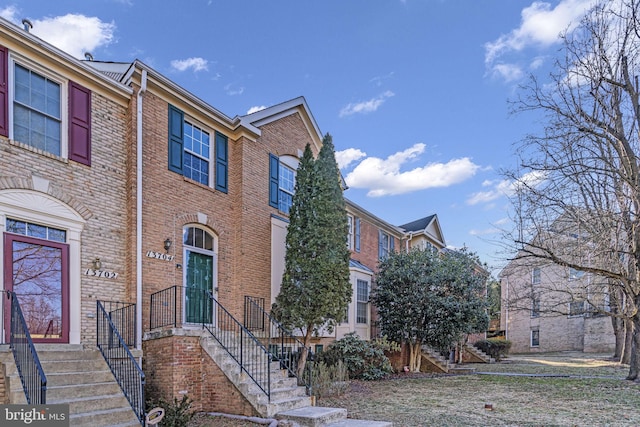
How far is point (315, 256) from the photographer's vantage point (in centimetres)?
1141

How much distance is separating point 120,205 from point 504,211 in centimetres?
926

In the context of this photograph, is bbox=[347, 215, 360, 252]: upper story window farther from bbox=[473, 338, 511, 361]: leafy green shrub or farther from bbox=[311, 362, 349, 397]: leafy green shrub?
bbox=[473, 338, 511, 361]: leafy green shrub

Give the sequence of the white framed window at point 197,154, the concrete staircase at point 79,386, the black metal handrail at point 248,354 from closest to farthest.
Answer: the concrete staircase at point 79,386
the black metal handrail at point 248,354
the white framed window at point 197,154

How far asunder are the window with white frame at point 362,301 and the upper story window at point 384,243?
10.3 feet

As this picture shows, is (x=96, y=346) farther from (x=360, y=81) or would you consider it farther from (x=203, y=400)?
(x=360, y=81)

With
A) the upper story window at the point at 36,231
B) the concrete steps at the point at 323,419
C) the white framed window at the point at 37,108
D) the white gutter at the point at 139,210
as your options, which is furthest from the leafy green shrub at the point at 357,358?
the white framed window at the point at 37,108

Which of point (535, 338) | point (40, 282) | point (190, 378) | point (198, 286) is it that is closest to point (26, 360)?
point (40, 282)

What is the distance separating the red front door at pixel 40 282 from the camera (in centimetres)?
740

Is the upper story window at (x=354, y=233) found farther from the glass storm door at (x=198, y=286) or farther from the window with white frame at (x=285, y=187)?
the glass storm door at (x=198, y=286)

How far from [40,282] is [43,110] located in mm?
2967

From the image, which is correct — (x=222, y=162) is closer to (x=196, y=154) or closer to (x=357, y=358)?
(x=196, y=154)

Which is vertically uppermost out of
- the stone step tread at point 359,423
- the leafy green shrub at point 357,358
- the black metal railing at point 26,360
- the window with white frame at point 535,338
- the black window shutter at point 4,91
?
the black window shutter at point 4,91

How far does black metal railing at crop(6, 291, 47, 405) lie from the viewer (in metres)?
5.60

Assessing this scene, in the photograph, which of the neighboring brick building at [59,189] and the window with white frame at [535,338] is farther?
the window with white frame at [535,338]
